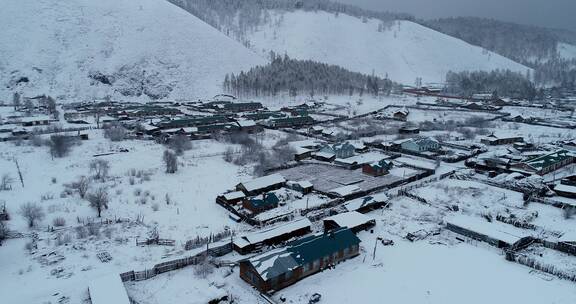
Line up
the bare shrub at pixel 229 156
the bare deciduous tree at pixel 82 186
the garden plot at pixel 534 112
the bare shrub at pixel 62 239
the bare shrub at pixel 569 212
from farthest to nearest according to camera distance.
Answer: the garden plot at pixel 534 112 < the bare shrub at pixel 229 156 < the bare deciduous tree at pixel 82 186 < the bare shrub at pixel 569 212 < the bare shrub at pixel 62 239

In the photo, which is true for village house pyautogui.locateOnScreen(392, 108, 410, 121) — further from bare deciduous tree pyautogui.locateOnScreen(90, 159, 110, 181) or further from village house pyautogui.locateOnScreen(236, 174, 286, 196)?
bare deciduous tree pyautogui.locateOnScreen(90, 159, 110, 181)

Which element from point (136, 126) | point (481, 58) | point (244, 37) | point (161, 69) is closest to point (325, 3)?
point (244, 37)

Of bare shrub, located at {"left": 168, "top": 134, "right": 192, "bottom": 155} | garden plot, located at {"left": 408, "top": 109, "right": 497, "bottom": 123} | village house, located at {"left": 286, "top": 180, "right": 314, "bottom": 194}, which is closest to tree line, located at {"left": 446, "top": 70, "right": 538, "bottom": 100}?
garden plot, located at {"left": 408, "top": 109, "right": 497, "bottom": 123}

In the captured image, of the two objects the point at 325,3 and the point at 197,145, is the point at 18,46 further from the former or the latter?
the point at 325,3

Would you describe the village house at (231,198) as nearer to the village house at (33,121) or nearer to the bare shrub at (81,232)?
the bare shrub at (81,232)

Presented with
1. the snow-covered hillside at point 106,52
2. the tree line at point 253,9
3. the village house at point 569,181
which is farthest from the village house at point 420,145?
the tree line at point 253,9

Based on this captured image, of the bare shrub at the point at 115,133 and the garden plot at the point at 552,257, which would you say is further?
the bare shrub at the point at 115,133

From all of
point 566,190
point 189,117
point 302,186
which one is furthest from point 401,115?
point 302,186

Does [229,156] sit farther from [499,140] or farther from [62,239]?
[499,140]
